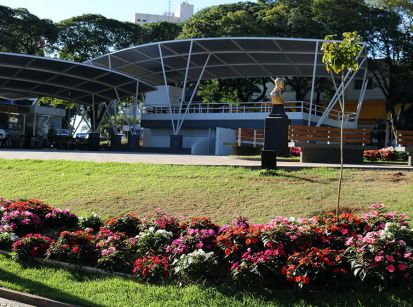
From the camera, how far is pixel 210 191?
10812 mm

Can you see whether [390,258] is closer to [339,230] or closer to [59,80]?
[339,230]

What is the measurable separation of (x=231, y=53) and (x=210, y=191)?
24.4 m

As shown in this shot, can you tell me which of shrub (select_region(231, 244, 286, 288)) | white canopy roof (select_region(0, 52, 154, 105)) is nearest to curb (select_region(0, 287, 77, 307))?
shrub (select_region(231, 244, 286, 288))

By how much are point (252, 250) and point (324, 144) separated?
34.1ft

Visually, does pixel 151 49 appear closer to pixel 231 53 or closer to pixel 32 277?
pixel 231 53

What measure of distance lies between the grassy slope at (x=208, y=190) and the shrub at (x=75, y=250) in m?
2.59

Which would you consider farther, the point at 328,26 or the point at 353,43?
the point at 328,26

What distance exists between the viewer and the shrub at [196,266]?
232 inches

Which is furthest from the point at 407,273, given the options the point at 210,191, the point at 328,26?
the point at 328,26

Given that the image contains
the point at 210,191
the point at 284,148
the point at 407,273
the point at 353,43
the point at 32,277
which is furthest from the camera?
the point at 284,148

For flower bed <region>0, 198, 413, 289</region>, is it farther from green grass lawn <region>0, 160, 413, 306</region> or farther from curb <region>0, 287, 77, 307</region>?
curb <region>0, 287, 77, 307</region>

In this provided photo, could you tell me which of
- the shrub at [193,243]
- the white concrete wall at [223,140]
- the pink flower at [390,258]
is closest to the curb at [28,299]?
the shrub at [193,243]

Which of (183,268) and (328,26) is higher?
(328,26)

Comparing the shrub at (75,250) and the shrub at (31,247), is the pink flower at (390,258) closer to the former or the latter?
the shrub at (75,250)
